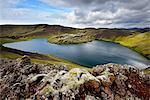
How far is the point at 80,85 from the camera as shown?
2519 cm

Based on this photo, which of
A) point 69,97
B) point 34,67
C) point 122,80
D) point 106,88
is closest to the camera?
point 69,97

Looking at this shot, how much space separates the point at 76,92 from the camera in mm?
24797

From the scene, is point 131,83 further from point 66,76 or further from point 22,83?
point 22,83

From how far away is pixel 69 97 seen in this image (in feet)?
80.4

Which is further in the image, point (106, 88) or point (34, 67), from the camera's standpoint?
point (34, 67)

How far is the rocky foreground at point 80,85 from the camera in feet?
82.1

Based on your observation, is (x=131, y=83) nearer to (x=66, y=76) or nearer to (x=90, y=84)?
(x=90, y=84)

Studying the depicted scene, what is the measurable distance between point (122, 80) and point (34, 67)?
1321 cm

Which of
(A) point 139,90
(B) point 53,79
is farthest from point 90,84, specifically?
(A) point 139,90

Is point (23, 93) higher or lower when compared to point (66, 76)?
lower

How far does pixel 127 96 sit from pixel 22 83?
12685mm

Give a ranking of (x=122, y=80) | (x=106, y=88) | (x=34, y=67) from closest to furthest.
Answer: (x=106, y=88)
(x=122, y=80)
(x=34, y=67)

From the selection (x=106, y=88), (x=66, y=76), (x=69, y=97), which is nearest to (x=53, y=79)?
(x=66, y=76)

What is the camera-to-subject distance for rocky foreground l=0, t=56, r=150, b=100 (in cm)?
2503
